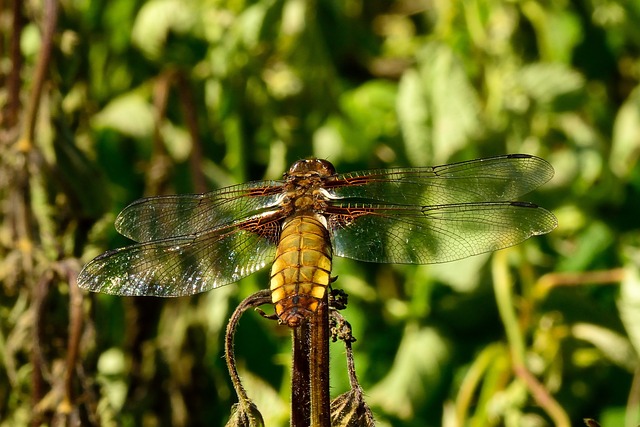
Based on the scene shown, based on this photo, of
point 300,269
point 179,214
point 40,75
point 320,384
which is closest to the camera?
point 320,384

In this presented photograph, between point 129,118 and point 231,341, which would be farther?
point 129,118

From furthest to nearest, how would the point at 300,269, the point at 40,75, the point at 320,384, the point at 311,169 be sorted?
the point at 40,75
the point at 311,169
the point at 300,269
the point at 320,384

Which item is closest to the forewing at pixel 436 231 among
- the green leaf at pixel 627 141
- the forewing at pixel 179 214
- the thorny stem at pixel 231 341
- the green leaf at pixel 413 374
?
the forewing at pixel 179 214

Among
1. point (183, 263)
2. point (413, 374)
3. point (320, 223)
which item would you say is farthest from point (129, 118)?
point (320, 223)

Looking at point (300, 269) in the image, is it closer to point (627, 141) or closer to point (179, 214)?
point (179, 214)

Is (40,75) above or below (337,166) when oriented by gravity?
below

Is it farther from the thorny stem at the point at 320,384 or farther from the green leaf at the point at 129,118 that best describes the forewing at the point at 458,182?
the green leaf at the point at 129,118

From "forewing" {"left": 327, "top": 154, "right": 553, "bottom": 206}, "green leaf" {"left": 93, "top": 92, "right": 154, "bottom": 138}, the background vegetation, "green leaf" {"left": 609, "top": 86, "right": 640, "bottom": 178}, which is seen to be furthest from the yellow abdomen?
"green leaf" {"left": 609, "top": 86, "right": 640, "bottom": 178}

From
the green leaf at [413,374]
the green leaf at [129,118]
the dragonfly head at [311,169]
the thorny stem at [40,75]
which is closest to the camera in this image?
the dragonfly head at [311,169]
